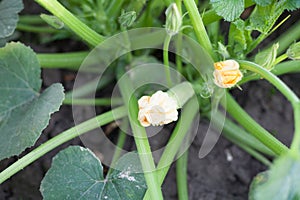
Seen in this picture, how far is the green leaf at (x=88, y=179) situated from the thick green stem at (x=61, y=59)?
0.45 m

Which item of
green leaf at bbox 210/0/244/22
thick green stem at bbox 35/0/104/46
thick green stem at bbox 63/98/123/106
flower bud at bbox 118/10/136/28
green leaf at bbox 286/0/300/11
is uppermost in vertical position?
thick green stem at bbox 35/0/104/46

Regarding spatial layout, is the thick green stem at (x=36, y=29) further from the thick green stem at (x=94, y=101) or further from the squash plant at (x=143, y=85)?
the thick green stem at (x=94, y=101)

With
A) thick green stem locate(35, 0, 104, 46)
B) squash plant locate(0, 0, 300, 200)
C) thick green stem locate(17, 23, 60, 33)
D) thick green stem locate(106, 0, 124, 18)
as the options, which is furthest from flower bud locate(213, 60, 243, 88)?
thick green stem locate(17, 23, 60, 33)

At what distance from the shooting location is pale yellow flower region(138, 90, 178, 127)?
4.28 feet

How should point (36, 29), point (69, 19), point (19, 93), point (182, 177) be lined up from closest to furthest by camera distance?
point (69, 19), point (19, 93), point (182, 177), point (36, 29)

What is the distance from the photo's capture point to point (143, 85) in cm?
→ 183

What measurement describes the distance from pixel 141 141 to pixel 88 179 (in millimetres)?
174

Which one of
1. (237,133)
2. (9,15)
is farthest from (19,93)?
(237,133)

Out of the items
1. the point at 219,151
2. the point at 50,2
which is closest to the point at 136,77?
the point at 219,151

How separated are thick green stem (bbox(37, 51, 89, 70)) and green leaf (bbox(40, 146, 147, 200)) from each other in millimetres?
448

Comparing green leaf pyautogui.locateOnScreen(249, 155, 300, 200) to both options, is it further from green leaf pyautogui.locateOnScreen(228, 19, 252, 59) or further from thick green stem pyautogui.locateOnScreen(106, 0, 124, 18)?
thick green stem pyautogui.locateOnScreen(106, 0, 124, 18)

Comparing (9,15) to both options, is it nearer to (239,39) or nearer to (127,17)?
(127,17)

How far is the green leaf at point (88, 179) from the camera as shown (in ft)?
4.65

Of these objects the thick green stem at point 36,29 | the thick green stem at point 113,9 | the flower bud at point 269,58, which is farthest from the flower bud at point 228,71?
the thick green stem at point 36,29
